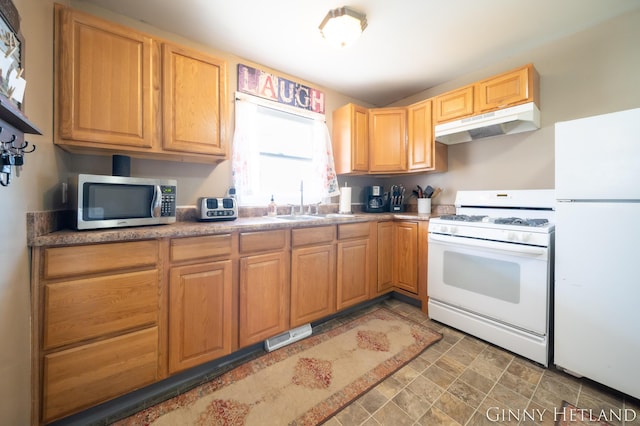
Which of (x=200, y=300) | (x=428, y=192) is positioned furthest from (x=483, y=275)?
(x=200, y=300)

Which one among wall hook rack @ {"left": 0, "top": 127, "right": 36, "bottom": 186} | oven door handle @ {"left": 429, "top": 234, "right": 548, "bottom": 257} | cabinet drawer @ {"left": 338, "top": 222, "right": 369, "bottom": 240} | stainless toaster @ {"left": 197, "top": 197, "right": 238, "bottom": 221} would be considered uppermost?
wall hook rack @ {"left": 0, "top": 127, "right": 36, "bottom": 186}

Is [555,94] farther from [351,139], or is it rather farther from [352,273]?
[352,273]

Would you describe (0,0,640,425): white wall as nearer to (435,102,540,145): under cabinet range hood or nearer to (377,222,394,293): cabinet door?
(435,102,540,145): under cabinet range hood

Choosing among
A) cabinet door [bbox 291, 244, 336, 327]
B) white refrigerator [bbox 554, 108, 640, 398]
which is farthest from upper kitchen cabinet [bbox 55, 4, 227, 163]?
white refrigerator [bbox 554, 108, 640, 398]

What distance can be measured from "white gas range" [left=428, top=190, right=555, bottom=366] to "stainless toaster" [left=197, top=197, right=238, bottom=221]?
1.77 metres

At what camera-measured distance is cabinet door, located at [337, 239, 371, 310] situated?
7.09ft

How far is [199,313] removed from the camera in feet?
4.72

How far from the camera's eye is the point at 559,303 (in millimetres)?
1509

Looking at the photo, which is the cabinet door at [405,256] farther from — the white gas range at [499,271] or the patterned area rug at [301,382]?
the patterned area rug at [301,382]

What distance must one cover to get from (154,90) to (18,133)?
741 mm

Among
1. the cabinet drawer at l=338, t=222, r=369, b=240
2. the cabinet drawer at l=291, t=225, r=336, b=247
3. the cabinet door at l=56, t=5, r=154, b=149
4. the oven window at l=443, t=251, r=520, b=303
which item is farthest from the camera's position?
the cabinet drawer at l=338, t=222, r=369, b=240

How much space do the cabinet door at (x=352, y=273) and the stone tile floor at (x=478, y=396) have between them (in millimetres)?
734

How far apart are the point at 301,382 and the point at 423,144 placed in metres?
2.48

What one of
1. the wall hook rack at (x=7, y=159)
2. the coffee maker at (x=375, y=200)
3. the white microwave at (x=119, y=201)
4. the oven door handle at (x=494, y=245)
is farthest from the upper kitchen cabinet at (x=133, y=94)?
the oven door handle at (x=494, y=245)
